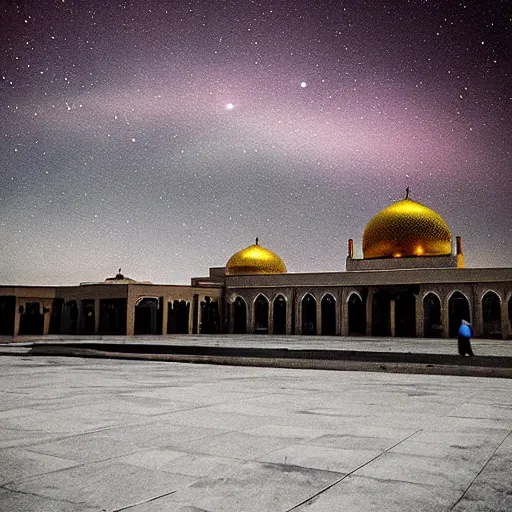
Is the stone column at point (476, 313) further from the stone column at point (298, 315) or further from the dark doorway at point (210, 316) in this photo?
the dark doorway at point (210, 316)

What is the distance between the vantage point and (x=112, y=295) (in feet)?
98.5

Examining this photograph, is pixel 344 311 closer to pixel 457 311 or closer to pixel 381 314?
pixel 381 314

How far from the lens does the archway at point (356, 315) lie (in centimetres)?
3278

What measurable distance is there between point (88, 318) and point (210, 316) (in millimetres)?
7161

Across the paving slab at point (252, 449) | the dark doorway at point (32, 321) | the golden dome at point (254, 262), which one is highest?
the golden dome at point (254, 262)

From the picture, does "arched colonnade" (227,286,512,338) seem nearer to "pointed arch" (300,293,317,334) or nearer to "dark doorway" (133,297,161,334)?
"pointed arch" (300,293,317,334)

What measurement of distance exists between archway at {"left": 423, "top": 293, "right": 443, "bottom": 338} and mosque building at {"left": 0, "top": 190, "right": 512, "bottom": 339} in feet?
0.28

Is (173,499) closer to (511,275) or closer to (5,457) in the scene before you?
(5,457)

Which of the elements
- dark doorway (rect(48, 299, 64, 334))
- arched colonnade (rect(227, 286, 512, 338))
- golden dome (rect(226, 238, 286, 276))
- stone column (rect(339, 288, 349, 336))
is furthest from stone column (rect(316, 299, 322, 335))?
dark doorway (rect(48, 299, 64, 334))

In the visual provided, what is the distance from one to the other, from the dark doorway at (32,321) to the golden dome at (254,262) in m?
11.9

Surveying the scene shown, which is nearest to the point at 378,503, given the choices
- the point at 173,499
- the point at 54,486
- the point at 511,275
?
the point at 173,499

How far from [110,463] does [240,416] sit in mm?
1789

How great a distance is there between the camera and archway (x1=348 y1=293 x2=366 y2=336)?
108 ft

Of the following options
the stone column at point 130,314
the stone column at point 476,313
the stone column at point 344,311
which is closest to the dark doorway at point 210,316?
the stone column at point 130,314
